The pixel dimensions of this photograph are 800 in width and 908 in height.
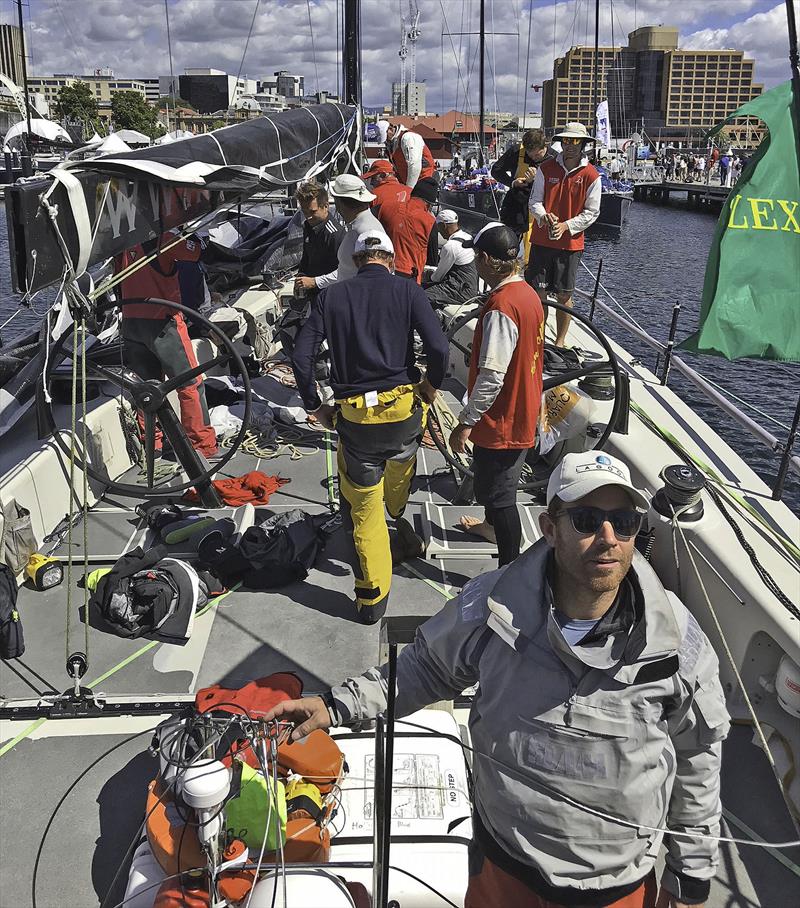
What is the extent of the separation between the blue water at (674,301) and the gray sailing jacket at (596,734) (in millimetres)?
3147

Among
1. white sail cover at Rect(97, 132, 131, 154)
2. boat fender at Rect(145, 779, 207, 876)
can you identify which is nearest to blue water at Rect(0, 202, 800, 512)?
white sail cover at Rect(97, 132, 131, 154)

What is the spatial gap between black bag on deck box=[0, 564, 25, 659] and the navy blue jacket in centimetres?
155

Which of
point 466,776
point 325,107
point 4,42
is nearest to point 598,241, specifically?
point 4,42

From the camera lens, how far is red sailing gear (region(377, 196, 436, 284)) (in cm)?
575

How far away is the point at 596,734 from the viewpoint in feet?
5.10

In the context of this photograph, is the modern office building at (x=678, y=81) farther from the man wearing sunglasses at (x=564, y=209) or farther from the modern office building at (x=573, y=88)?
the man wearing sunglasses at (x=564, y=209)

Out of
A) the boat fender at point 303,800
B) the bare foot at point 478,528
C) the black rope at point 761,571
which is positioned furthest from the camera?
the bare foot at point 478,528

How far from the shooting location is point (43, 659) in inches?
130

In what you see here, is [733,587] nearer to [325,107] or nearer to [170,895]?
[170,895]

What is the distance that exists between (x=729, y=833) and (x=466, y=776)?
854 mm

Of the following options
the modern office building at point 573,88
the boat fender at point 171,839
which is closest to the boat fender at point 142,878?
the boat fender at point 171,839

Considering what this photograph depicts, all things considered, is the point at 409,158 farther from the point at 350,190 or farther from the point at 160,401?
the point at 160,401

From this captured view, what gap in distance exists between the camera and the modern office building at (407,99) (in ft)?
242

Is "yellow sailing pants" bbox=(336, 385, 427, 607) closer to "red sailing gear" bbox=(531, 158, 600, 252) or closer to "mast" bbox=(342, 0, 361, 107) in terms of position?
"red sailing gear" bbox=(531, 158, 600, 252)
